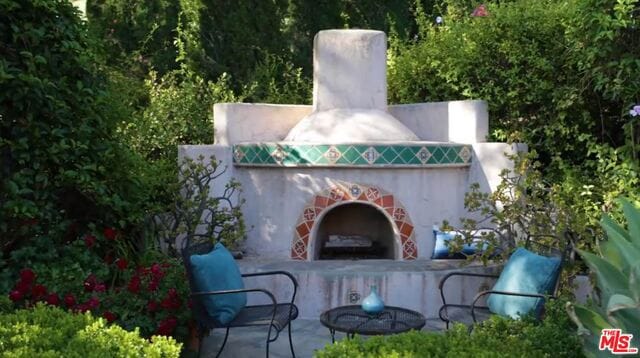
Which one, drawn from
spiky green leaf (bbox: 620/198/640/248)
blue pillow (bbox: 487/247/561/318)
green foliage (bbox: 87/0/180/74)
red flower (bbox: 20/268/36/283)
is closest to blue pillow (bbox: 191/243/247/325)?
red flower (bbox: 20/268/36/283)

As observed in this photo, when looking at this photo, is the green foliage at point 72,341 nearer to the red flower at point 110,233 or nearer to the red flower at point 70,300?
the red flower at point 70,300

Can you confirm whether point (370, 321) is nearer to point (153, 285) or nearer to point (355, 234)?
point (153, 285)

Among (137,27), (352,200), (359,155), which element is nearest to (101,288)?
(352,200)

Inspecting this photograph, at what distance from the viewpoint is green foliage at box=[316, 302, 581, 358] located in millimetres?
2871

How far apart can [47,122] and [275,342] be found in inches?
101

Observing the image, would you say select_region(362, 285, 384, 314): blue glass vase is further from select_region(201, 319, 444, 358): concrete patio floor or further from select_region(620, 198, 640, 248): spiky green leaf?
select_region(620, 198, 640, 248): spiky green leaf

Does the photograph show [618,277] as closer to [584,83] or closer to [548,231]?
[548,231]

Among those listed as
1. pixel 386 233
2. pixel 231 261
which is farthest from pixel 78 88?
pixel 386 233

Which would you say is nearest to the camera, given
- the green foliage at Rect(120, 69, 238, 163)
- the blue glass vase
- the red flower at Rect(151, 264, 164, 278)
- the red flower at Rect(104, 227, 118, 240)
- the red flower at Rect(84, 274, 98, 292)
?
the blue glass vase

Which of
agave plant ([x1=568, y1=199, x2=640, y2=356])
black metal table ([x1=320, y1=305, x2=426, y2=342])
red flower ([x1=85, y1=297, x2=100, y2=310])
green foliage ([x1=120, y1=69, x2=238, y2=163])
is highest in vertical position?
green foliage ([x1=120, y1=69, x2=238, y2=163])

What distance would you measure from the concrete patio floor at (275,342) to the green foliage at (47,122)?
4.31ft

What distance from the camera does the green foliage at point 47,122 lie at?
477cm

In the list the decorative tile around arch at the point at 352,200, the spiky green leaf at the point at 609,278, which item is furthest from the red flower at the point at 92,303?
the spiky green leaf at the point at 609,278

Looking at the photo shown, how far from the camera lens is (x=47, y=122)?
495 cm
